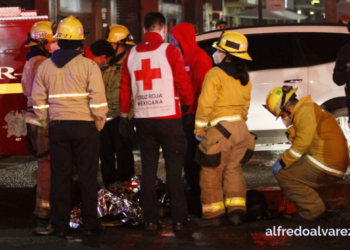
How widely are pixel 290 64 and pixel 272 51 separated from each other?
327 millimetres

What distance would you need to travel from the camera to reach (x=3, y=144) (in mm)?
9398

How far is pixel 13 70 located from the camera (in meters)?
9.14

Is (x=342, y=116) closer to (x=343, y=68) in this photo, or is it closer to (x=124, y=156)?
(x=343, y=68)

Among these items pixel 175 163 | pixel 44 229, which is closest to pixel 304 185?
pixel 175 163

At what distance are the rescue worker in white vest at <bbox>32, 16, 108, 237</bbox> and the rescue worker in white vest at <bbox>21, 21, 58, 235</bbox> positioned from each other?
0.27 meters

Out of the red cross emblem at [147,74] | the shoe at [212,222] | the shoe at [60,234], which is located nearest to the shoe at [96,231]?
the shoe at [60,234]

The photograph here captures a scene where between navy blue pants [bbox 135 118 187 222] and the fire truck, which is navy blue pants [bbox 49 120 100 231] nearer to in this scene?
navy blue pants [bbox 135 118 187 222]

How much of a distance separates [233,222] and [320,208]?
0.82 metres

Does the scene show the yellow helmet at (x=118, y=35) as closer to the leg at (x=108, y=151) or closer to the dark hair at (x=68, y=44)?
the leg at (x=108, y=151)

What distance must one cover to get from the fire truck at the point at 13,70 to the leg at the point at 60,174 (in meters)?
3.45

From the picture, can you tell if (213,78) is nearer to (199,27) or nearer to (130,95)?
(130,95)

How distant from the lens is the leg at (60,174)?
5844 millimetres

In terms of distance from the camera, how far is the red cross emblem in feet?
19.6

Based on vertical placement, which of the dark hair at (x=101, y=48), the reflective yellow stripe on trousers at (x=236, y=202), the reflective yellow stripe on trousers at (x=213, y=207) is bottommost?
the reflective yellow stripe on trousers at (x=213, y=207)
